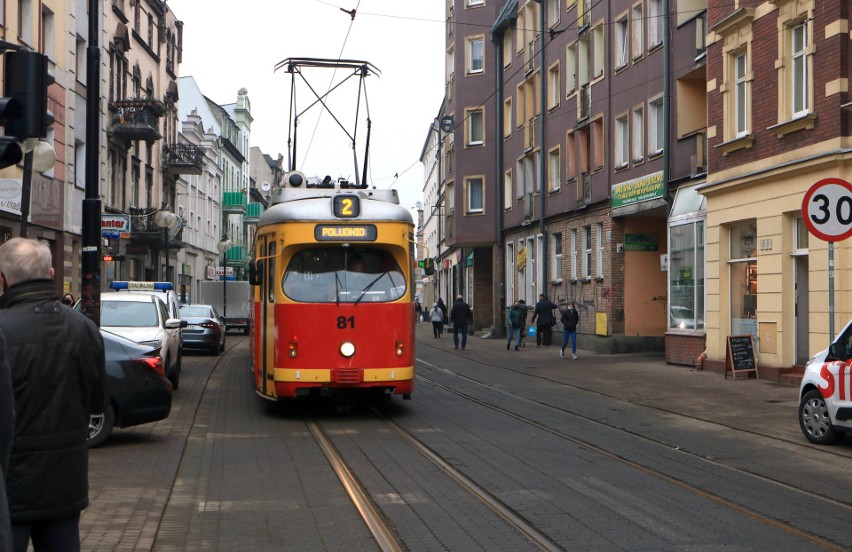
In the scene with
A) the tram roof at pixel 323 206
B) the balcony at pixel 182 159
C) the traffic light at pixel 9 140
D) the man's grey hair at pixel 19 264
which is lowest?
the man's grey hair at pixel 19 264

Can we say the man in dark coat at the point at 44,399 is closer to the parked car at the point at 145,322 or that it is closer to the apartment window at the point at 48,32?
the parked car at the point at 145,322

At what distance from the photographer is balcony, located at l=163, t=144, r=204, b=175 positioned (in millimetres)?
52375

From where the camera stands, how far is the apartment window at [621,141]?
3238 centimetres

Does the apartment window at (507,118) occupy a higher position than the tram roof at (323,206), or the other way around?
the apartment window at (507,118)

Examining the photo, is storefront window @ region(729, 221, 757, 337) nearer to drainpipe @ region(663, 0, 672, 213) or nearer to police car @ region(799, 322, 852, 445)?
drainpipe @ region(663, 0, 672, 213)

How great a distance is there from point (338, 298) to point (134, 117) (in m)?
30.0

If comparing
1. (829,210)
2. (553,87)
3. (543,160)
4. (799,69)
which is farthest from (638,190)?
(829,210)

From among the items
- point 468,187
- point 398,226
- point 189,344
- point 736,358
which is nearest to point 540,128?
point 468,187

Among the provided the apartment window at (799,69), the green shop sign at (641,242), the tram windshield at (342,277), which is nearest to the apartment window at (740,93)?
the apartment window at (799,69)

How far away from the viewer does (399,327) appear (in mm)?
14914

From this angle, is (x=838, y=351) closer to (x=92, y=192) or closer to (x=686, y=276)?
(x=92, y=192)

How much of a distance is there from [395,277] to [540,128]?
86.7 ft

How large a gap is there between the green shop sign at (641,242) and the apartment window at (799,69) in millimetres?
11666

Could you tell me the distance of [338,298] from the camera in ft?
48.8
